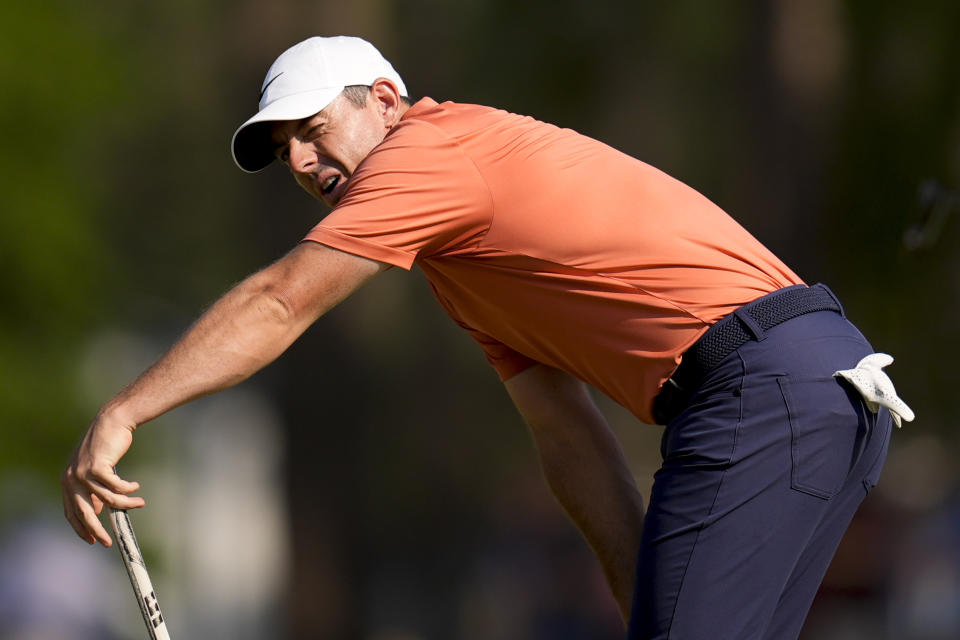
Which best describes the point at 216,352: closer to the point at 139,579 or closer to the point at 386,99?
the point at 139,579

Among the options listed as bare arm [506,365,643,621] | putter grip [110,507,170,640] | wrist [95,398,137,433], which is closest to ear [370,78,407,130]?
bare arm [506,365,643,621]

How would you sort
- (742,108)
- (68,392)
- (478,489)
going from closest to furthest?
1. (68,392)
2. (742,108)
3. (478,489)

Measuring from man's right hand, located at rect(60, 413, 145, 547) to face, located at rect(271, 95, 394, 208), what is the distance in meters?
0.92

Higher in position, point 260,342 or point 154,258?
point 260,342

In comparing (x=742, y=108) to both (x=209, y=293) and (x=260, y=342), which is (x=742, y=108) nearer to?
Result: (x=209, y=293)

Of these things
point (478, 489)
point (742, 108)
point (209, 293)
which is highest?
point (742, 108)

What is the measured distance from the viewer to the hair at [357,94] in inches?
149

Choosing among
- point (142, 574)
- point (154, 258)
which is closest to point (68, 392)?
point (154, 258)

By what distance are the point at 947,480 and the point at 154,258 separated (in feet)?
29.7

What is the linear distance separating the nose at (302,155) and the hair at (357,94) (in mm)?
159

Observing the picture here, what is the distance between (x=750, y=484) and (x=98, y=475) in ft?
4.72

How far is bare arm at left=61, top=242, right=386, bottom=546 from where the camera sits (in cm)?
318

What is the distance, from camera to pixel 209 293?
13328 millimetres

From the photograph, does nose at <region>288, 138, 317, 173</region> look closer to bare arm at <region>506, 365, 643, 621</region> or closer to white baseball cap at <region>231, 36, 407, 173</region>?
white baseball cap at <region>231, 36, 407, 173</region>
